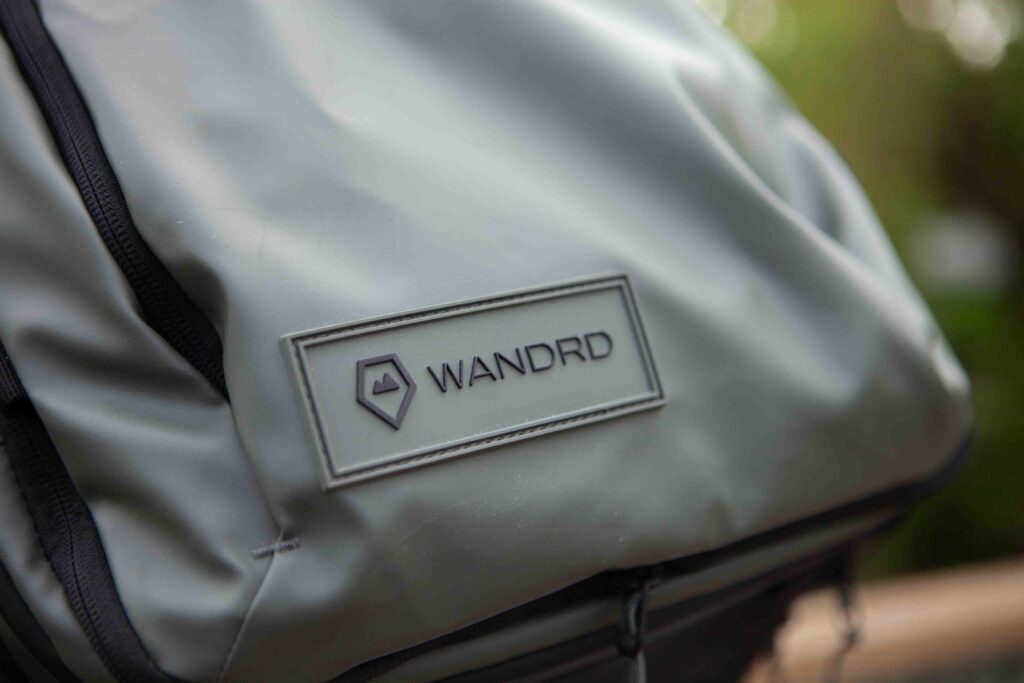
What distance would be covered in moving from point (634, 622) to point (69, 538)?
0.90 feet

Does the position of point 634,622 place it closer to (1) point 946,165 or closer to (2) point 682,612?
(2) point 682,612

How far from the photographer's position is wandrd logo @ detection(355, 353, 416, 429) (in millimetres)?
418

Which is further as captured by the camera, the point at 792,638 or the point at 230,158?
the point at 792,638

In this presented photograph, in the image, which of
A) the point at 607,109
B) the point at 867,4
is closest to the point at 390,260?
the point at 607,109

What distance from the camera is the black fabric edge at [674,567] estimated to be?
17.9 inches

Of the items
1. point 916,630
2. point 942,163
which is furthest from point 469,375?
point 942,163

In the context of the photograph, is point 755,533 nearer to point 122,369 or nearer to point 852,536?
point 852,536

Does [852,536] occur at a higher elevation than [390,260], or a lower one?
lower

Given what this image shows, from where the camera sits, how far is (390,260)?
451 millimetres

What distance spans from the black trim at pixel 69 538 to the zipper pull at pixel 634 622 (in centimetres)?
22

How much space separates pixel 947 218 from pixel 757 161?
1.10 metres

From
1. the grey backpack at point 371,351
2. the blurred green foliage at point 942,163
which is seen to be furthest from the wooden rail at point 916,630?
the grey backpack at point 371,351

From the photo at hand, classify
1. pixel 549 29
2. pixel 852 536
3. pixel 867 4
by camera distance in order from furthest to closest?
pixel 867 4 < pixel 852 536 < pixel 549 29

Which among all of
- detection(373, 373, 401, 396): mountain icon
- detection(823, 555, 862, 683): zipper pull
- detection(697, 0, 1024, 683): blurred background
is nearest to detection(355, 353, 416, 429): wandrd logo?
detection(373, 373, 401, 396): mountain icon
